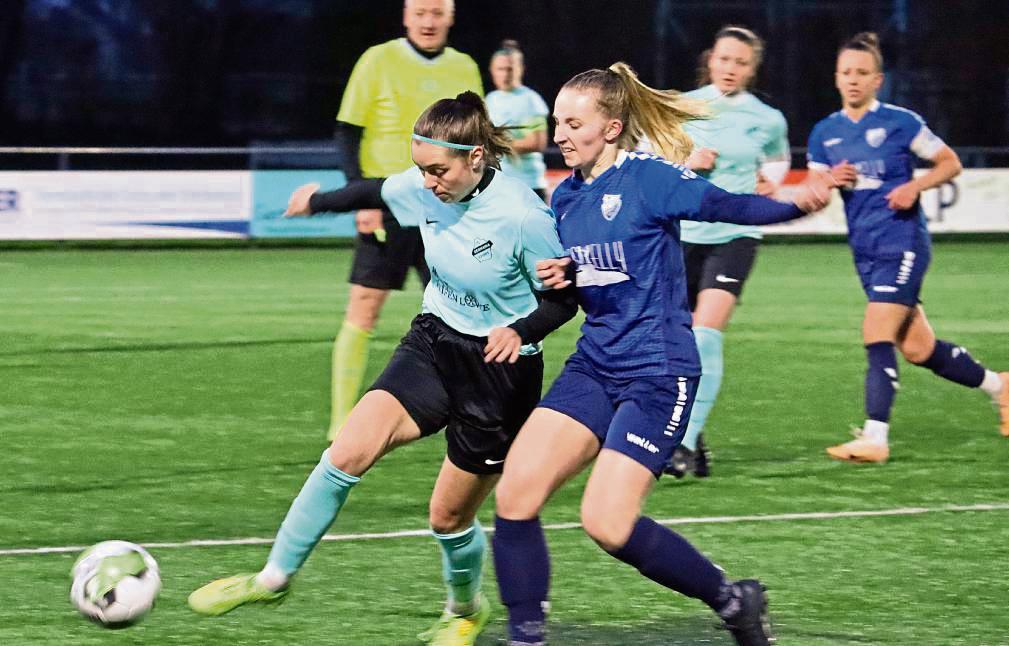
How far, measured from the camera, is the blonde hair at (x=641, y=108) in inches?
186

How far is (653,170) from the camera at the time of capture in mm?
4719

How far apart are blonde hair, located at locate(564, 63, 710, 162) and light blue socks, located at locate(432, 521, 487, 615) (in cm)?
116

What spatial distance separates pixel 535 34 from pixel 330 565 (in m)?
20.6

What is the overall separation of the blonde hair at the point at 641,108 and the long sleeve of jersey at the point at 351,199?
29.4 inches

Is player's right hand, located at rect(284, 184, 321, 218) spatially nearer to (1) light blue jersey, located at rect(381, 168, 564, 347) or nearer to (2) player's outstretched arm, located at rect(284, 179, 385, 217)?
(2) player's outstretched arm, located at rect(284, 179, 385, 217)

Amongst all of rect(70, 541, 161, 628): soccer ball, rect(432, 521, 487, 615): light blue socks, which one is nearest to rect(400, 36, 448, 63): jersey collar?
rect(432, 521, 487, 615): light blue socks

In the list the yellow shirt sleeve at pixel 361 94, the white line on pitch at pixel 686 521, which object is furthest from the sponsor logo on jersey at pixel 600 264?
the yellow shirt sleeve at pixel 361 94

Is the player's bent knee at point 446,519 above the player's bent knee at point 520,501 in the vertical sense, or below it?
below

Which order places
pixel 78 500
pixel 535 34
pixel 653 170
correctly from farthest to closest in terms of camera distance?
pixel 535 34
pixel 78 500
pixel 653 170

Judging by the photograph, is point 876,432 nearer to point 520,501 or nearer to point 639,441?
point 639,441

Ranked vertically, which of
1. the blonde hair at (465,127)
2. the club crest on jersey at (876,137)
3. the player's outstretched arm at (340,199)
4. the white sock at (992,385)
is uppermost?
the blonde hair at (465,127)

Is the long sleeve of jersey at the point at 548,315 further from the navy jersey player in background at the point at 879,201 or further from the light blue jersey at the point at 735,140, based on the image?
the navy jersey player in background at the point at 879,201

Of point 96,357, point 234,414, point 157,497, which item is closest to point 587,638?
point 157,497

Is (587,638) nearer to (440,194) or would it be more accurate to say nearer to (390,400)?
(390,400)
